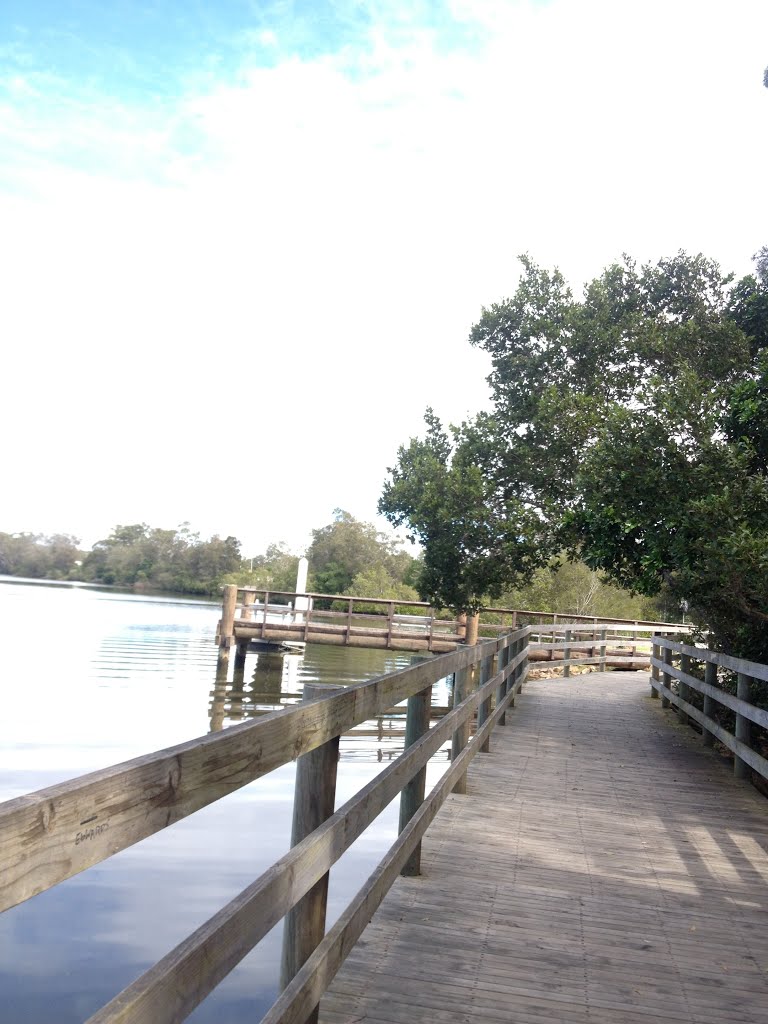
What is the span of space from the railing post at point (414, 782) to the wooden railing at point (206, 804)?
548mm

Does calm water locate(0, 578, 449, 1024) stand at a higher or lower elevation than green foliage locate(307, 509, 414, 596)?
lower

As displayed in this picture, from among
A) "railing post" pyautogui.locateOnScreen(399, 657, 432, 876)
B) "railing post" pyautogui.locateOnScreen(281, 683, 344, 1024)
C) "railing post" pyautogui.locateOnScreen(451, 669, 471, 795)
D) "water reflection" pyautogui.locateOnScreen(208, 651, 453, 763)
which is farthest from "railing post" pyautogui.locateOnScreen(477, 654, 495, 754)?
"railing post" pyautogui.locateOnScreen(281, 683, 344, 1024)

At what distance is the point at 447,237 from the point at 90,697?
54.3 feet

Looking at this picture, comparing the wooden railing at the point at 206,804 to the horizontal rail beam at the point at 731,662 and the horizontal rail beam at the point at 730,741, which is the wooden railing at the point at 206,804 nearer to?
the horizontal rail beam at the point at 730,741

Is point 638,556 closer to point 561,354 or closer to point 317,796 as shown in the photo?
point 561,354

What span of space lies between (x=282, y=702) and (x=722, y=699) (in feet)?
41.5

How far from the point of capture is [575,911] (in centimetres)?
453

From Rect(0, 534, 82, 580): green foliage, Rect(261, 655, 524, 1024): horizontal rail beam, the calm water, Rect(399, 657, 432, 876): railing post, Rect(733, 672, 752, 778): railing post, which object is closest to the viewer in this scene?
Rect(261, 655, 524, 1024): horizontal rail beam

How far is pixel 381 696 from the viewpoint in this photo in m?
3.67

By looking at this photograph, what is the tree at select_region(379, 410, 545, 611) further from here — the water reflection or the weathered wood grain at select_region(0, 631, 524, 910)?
the weathered wood grain at select_region(0, 631, 524, 910)

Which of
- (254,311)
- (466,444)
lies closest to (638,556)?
(466,444)

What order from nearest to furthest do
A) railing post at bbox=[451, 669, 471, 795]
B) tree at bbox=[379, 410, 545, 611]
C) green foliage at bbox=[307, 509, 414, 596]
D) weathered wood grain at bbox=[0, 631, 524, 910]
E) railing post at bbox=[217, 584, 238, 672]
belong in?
weathered wood grain at bbox=[0, 631, 524, 910]
railing post at bbox=[451, 669, 471, 795]
tree at bbox=[379, 410, 545, 611]
railing post at bbox=[217, 584, 238, 672]
green foliage at bbox=[307, 509, 414, 596]

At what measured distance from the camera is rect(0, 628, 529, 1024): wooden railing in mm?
1343

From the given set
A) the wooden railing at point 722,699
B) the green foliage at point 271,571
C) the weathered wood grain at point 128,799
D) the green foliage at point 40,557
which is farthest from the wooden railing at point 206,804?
the green foliage at point 40,557
